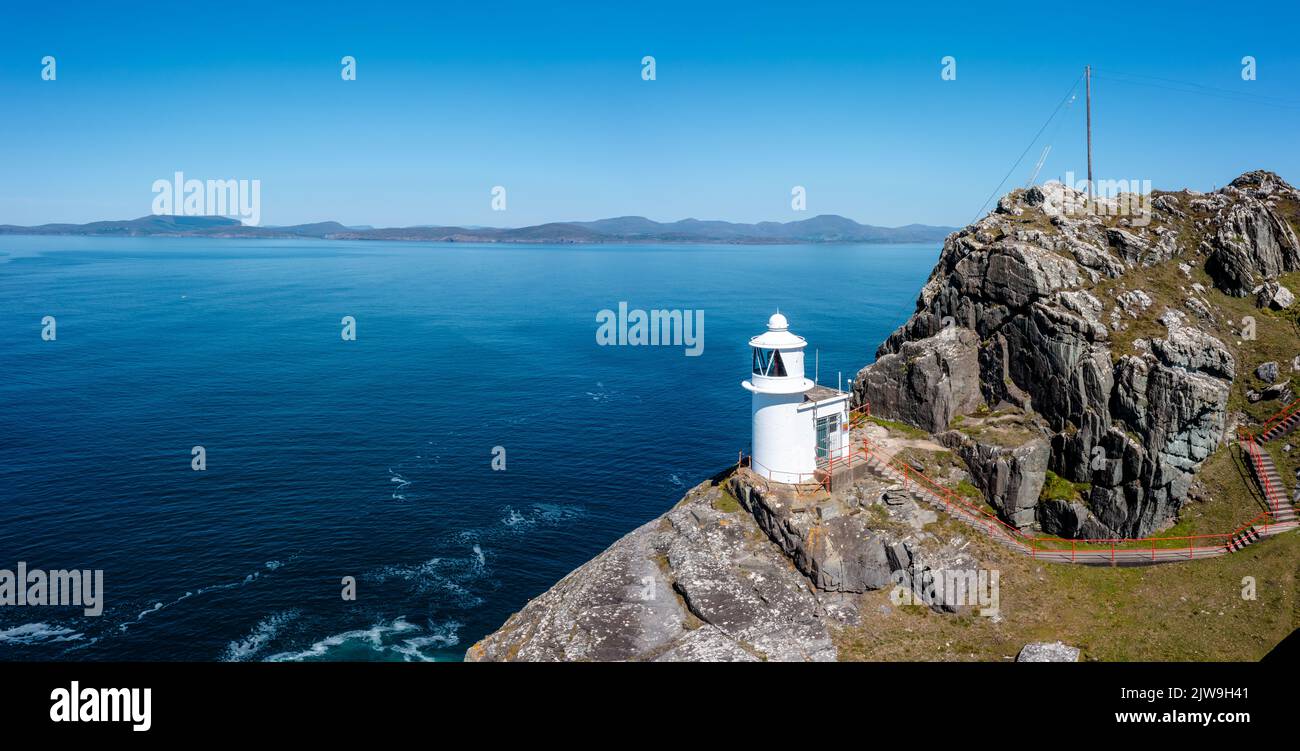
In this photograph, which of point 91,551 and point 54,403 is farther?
point 54,403

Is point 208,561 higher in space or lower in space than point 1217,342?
lower

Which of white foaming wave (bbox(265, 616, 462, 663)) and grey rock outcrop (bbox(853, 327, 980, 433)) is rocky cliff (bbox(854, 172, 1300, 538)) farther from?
white foaming wave (bbox(265, 616, 462, 663))

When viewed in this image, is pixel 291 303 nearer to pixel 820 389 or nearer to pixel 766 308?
pixel 766 308

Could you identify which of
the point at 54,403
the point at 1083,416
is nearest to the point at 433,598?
the point at 1083,416

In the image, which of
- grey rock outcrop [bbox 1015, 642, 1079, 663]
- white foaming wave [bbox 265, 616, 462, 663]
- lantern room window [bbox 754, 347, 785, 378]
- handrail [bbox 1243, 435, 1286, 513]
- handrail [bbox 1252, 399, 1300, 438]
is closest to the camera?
grey rock outcrop [bbox 1015, 642, 1079, 663]

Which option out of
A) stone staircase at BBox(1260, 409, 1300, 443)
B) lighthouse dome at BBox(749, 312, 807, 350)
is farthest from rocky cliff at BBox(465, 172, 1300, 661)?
lighthouse dome at BBox(749, 312, 807, 350)

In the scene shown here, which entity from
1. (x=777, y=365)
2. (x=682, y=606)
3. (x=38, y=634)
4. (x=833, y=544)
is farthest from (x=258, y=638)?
(x=777, y=365)
